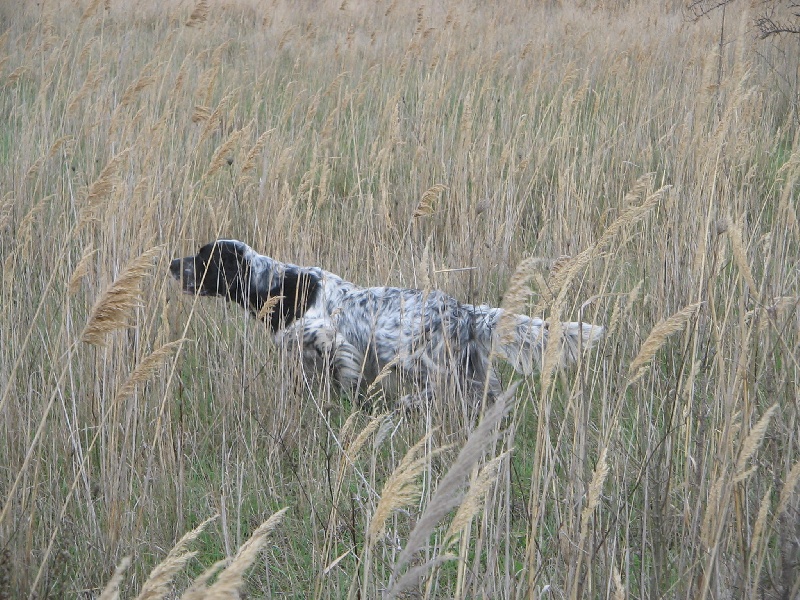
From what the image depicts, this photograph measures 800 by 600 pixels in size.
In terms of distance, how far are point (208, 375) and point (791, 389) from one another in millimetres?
1877

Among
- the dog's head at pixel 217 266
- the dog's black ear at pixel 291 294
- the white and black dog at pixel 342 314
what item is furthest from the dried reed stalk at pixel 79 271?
the dog's head at pixel 217 266

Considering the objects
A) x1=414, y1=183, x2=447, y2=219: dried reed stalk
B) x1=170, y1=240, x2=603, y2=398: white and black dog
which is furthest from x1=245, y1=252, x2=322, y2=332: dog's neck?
x1=414, y1=183, x2=447, y2=219: dried reed stalk

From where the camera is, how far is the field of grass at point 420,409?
1.45m

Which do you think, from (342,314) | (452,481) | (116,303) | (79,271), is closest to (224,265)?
(342,314)

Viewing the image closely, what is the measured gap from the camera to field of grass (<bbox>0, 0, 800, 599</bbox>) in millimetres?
1449

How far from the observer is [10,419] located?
2260mm

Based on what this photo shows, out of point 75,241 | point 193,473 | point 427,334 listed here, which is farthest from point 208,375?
point 75,241

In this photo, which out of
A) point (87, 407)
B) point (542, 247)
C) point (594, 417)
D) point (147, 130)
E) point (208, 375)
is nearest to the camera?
point (87, 407)

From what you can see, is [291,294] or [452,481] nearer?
[452,481]

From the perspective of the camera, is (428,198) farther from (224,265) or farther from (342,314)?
(224,265)

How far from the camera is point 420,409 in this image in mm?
2232

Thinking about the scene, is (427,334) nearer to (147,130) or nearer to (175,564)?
(147,130)

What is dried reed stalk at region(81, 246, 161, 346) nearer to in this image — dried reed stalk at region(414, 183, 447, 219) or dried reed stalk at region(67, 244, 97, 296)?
dried reed stalk at region(67, 244, 97, 296)

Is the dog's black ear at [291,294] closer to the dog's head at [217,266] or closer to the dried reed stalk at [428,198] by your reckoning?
the dog's head at [217,266]
